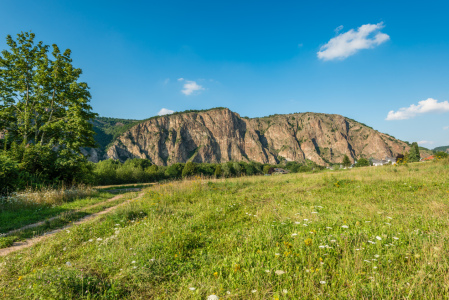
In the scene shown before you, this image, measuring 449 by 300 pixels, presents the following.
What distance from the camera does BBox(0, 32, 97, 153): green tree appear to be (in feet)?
55.4

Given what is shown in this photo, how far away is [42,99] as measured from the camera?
18.0 m

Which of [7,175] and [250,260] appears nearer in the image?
[250,260]

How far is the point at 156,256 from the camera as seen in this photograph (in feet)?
13.0

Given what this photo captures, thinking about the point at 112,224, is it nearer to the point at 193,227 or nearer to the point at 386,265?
the point at 193,227

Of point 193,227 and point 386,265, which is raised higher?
point 386,265

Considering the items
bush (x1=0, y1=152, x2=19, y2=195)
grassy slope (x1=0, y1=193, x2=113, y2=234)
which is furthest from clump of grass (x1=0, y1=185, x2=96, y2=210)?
bush (x1=0, y1=152, x2=19, y2=195)

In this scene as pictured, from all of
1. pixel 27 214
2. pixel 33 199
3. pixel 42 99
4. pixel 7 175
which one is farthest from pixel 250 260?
pixel 42 99

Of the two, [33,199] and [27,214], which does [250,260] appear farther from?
[33,199]

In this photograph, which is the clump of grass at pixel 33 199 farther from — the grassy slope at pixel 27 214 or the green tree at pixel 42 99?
the green tree at pixel 42 99

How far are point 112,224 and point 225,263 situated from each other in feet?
15.5

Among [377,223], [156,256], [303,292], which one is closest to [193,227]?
[156,256]

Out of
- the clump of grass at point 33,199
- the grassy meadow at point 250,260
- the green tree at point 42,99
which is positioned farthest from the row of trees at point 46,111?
the grassy meadow at point 250,260

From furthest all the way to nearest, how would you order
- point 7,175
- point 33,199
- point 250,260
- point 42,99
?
point 42,99 → point 7,175 → point 33,199 → point 250,260

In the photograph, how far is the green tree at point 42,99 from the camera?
1688cm
